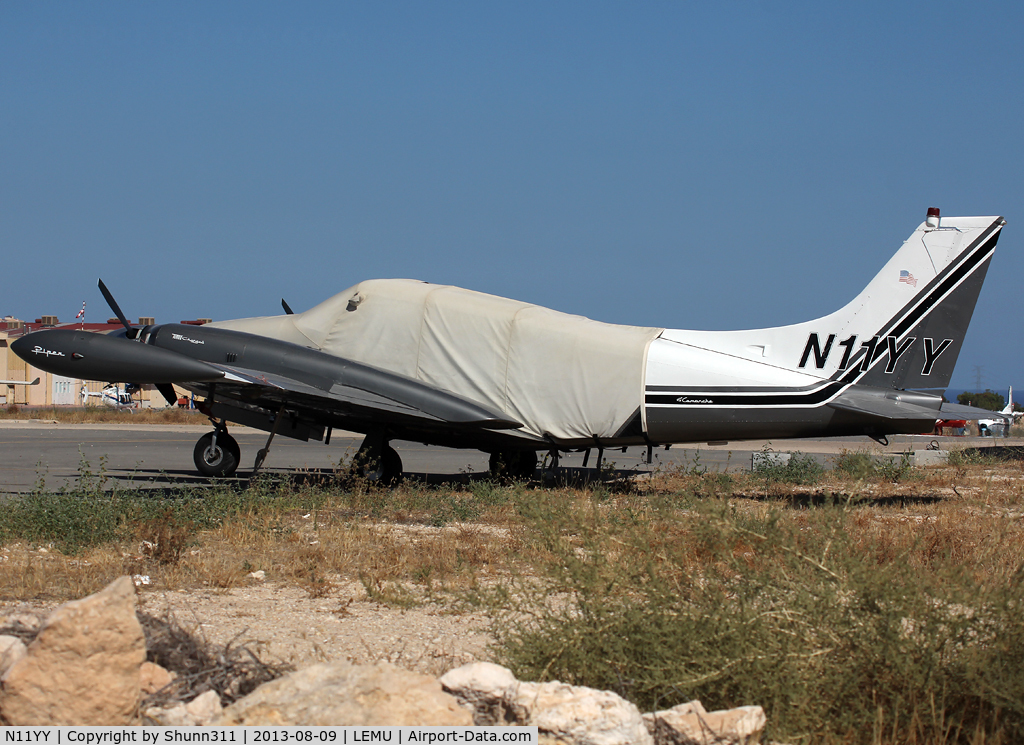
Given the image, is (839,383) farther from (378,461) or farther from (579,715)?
(579,715)

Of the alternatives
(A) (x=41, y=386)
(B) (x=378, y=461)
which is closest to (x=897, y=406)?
(B) (x=378, y=461)

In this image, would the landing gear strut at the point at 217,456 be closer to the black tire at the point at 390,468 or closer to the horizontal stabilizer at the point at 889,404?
the black tire at the point at 390,468

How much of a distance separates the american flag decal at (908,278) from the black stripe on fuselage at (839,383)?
8.1 inches

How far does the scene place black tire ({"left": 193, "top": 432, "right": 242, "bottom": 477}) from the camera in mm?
15820

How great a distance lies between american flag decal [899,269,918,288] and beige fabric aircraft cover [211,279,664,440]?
3.68 meters

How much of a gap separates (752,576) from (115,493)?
835 cm

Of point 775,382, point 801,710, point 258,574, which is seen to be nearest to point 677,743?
point 801,710

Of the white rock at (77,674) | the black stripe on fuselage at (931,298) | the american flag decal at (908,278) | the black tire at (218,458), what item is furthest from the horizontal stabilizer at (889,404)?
the white rock at (77,674)

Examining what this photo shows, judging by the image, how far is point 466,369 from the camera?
573 inches

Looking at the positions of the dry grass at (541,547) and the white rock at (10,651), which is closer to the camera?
the white rock at (10,651)

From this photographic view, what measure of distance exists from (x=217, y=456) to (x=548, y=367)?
6.32m

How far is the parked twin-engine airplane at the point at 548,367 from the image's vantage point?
511 inches

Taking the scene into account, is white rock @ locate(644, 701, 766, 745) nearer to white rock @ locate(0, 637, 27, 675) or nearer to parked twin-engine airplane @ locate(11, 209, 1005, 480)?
white rock @ locate(0, 637, 27, 675)
